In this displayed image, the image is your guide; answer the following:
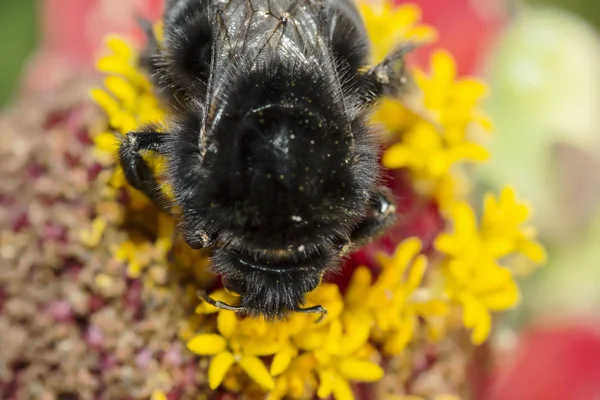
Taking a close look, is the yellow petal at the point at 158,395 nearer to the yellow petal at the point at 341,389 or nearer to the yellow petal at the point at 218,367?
the yellow petal at the point at 218,367

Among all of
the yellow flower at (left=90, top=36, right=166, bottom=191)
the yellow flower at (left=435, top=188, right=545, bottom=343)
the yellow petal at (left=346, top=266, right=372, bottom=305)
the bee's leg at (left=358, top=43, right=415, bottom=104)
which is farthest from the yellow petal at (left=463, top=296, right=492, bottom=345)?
the yellow flower at (left=90, top=36, right=166, bottom=191)

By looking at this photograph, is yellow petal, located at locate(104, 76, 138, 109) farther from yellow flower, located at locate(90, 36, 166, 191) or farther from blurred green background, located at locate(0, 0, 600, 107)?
blurred green background, located at locate(0, 0, 600, 107)

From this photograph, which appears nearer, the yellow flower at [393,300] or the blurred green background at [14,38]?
the yellow flower at [393,300]

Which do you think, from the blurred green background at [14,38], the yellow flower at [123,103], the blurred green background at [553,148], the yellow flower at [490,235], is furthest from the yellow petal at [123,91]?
the blurred green background at [14,38]

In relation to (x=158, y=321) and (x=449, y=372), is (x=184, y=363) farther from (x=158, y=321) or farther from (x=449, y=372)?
(x=449, y=372)

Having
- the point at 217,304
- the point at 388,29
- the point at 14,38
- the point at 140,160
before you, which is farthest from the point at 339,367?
the point at 14,38

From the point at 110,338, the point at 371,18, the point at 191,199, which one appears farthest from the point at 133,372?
the point at 371,18

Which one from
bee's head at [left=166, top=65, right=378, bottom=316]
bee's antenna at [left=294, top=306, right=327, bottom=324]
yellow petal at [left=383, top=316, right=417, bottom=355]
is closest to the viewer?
bee's head at [left=166, top=65, right=378, bottom=316]
